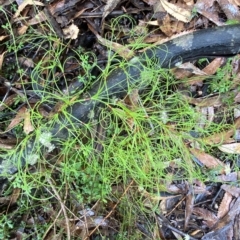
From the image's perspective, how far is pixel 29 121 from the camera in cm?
182

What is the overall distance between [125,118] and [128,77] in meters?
0.19

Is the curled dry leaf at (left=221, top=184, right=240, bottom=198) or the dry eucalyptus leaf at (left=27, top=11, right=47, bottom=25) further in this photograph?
the curled dry leaf at (left=221, top=184, right=240, bottom=198)

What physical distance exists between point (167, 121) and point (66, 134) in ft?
1.61

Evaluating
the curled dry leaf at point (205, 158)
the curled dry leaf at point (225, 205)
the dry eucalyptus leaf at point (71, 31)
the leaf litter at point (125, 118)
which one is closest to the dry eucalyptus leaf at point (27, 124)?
the leaf litter at point (125, 118)

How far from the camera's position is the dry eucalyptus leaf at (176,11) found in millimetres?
1888

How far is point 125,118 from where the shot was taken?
1.83 m

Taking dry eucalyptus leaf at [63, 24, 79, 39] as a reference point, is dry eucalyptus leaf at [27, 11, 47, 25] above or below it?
above

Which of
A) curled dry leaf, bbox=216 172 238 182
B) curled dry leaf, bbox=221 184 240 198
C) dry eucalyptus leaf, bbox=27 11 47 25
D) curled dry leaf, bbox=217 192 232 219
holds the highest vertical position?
dry eucalyptus leaf, bbox=27 11 47 25

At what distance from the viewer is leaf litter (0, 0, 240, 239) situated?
184 centimetres

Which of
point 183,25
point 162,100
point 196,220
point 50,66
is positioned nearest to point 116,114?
point 162,100

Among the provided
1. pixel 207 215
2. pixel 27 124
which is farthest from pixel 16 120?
pixel 207 215

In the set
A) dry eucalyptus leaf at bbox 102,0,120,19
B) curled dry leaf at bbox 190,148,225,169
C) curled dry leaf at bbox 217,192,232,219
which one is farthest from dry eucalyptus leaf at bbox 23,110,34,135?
curled dry leaf at bbox 217,192,232,219

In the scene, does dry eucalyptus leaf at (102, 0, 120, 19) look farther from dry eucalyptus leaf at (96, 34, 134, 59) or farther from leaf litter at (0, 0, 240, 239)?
dry eucalyptus leaf at (96, 34, 134, 59)

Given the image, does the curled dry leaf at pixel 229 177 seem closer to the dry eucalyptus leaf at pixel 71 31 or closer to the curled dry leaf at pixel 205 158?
the curled dry leaf at pixel 205 158
